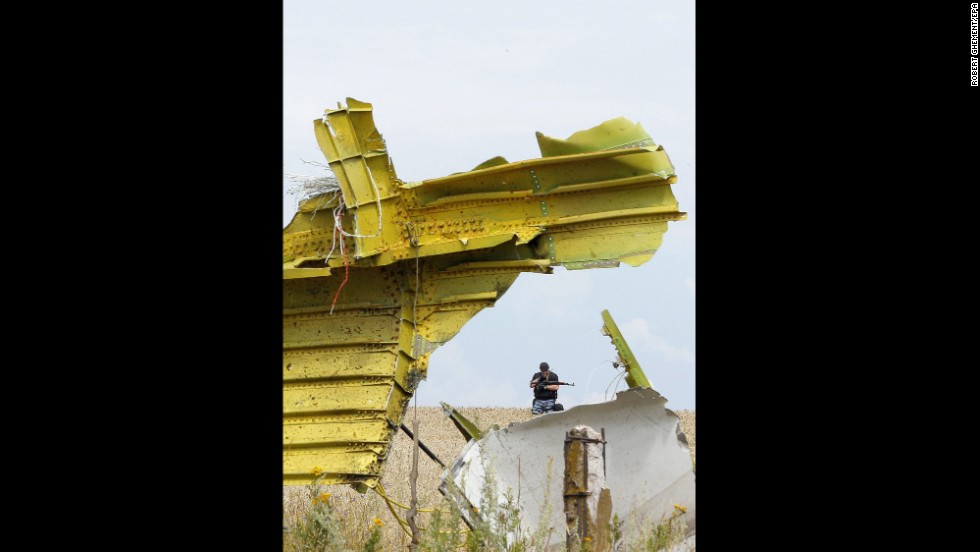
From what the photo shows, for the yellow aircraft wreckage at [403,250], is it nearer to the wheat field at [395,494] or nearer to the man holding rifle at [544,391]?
the wheat field at [395,494]

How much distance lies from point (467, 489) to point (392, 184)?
2.43 m

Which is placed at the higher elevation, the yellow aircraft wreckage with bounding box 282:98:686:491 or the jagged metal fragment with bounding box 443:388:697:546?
the yellow aircraft wreckage with bounding box 282:98:686:491

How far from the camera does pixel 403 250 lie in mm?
8352

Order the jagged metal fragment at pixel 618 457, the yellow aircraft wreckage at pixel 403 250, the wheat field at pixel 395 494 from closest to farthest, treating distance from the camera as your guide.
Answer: the yellow aircraft wreckage at pixel 403 250
the jagged metal fragment at pixel 618 457
the wheat field at pixel 395 494

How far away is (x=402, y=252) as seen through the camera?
834 cm

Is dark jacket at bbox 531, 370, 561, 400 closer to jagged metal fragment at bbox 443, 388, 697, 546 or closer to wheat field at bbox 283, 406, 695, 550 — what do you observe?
wheat field at bbox 283, 406, 695, 550

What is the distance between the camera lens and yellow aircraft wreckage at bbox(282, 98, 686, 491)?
8078 mm

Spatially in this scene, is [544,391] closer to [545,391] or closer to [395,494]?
[545,391]

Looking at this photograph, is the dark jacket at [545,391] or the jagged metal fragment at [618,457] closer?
the jagged metal fragment at [618,457]

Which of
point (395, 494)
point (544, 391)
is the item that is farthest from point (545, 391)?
point (395, 494)

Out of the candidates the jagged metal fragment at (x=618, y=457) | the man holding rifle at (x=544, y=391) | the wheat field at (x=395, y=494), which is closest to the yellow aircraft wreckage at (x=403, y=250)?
the wheat field at (x=395, y=494)

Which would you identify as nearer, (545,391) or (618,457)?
(618,457)

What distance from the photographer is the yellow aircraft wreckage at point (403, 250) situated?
8.08 meters

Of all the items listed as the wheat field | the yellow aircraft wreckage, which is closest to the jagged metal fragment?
the wheat field
